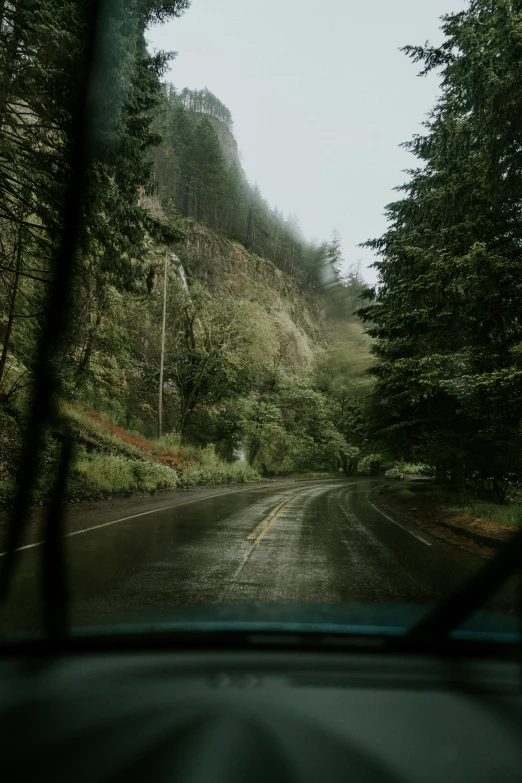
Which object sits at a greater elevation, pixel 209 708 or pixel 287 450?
pixel 287 450

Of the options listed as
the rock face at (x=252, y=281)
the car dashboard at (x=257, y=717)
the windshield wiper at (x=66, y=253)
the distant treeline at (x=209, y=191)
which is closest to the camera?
the car dashboard at (x=257, y=717)

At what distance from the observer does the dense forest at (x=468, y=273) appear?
943 centimetres

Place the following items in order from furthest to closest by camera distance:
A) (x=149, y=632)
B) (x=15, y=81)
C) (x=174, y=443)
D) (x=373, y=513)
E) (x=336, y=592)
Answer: (x=174, y=443), (x=373, y=513), (x=15, y=81), (x=336, y=592), (x=149, y=632)

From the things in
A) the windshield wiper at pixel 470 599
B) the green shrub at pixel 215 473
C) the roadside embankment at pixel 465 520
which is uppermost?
the green shrub at pixel 215 473

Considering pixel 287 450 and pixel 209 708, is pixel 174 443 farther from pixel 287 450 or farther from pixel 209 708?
pixel 209 708

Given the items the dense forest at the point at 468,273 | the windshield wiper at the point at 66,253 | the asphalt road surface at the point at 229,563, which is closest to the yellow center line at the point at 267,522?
A: the asphalt road surface at the point at 229,563

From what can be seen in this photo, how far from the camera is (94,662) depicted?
2215mm

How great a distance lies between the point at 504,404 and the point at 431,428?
6318 mm

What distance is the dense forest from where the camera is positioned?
9430mm

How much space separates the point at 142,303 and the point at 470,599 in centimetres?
2872

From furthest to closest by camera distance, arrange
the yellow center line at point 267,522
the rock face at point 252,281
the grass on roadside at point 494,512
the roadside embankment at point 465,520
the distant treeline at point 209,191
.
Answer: the distant treeline at point 209,191 < the rock face at point 252,281 < the grass on roadside at point 494,512 < the yellow center line at point 267,522 < the roadside embankment at point 465,520

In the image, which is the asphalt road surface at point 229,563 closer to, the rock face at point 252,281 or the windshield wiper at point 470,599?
the windshield wiper at point 470,599

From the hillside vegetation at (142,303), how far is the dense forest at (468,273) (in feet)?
6.06

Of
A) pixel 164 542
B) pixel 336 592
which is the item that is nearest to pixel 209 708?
pixel 336 592
